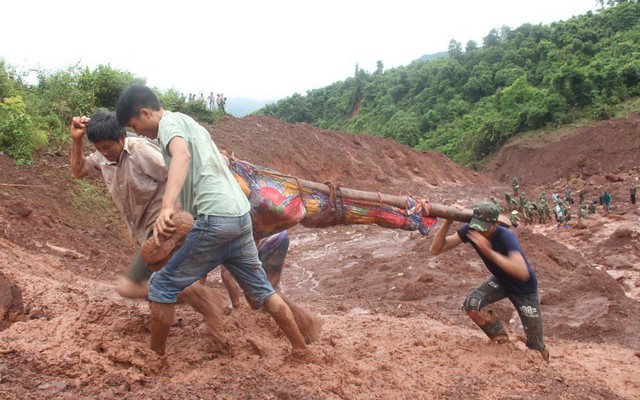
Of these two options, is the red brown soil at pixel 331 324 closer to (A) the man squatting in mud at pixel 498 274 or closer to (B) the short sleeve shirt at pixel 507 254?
(A) the man squatting in mud at pixel 498 274

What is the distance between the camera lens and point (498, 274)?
4367 millimetres

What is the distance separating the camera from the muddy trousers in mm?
4344

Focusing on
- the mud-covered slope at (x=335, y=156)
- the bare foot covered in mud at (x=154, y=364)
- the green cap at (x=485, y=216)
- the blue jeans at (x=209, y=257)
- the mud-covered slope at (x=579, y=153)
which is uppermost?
the blue jeans at (x=209, y=257)

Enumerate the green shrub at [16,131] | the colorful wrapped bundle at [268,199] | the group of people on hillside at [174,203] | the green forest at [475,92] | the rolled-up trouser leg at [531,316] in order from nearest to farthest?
the group of people on hillside at [174,203] < the colorful wrapped bundle at [268,199] < the rolled-up trouser leg at [531,316] < the green shrub at [16,131] < the green forest at [475,92]

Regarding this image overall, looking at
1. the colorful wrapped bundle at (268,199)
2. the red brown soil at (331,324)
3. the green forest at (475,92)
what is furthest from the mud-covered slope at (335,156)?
the colorful wrapped bundle at (268,199)

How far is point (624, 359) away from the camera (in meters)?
4.80

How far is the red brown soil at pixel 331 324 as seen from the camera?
3.02 metres

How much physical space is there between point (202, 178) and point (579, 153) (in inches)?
1107

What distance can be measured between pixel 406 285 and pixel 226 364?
4.43 m

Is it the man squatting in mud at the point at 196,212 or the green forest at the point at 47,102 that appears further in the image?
the green forest at the point at 47,102

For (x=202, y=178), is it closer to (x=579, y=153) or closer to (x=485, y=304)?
(x=485, y=304)

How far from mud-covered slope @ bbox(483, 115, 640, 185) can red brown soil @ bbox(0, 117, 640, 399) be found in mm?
14841

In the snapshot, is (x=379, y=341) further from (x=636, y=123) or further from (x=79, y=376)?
(x=636, y=123)

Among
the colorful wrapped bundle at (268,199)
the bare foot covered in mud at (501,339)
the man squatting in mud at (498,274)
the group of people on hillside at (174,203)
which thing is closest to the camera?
the group of people on hillside at (174,203)
